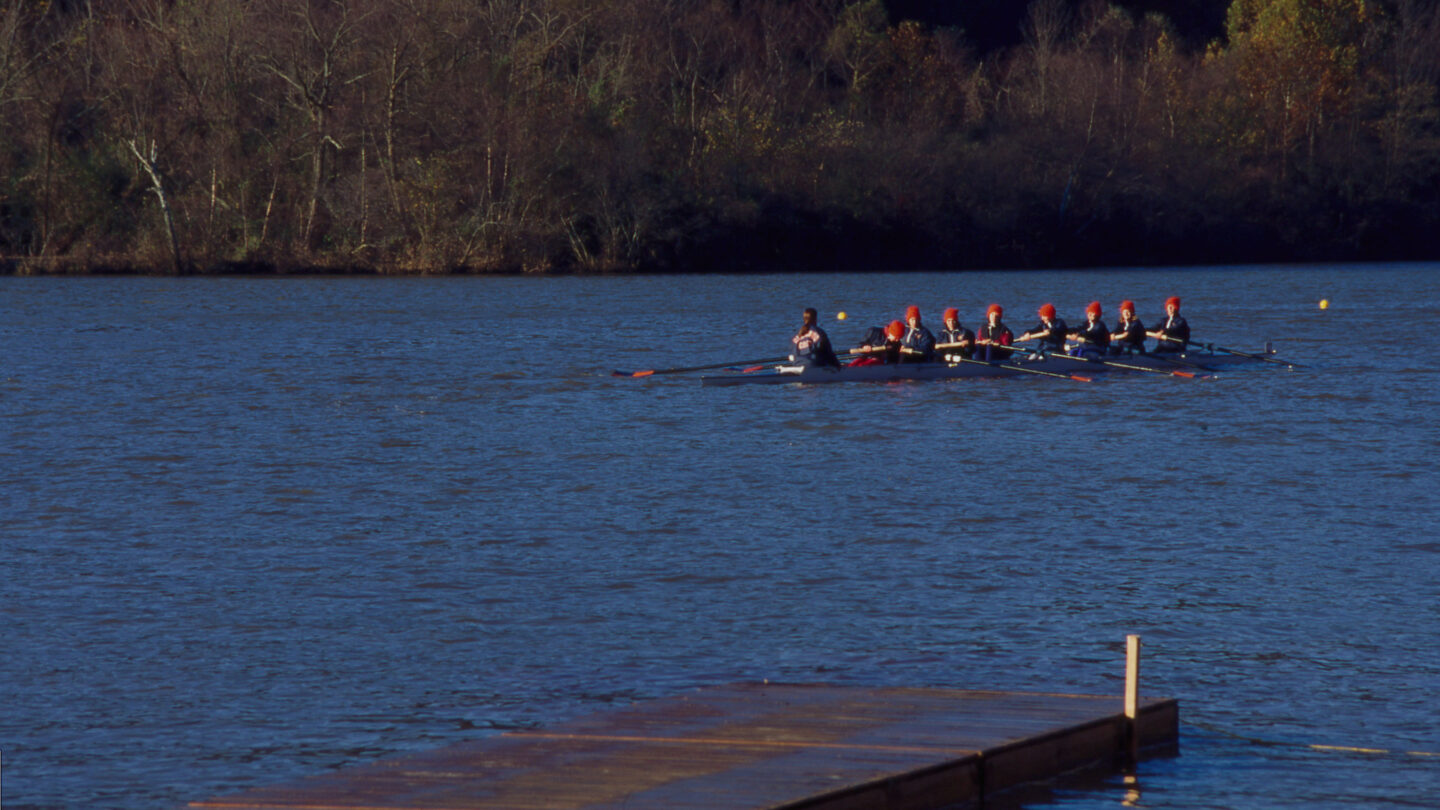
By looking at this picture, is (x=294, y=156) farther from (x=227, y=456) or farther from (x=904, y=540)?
(x=904, y=540)

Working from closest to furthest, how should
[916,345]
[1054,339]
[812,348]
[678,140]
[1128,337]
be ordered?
[812,348], [916,345], [1054,339], [1128,337], [678,140]

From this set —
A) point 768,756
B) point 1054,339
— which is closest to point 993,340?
point 1054,339

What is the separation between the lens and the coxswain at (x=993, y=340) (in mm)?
25859

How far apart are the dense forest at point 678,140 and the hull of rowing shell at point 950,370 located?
107ft

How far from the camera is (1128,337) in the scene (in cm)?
2744

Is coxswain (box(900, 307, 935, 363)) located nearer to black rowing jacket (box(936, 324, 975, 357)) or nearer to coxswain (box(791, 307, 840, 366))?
A: black rowing jacket (box(936, 324, 975, 357))

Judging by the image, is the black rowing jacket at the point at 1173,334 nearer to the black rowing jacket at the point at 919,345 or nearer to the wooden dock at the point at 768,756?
the black rowing jacket at the point at 919,345

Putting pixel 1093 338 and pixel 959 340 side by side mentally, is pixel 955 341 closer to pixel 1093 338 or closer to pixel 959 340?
pixel 959 340

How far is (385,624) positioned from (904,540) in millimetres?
4599

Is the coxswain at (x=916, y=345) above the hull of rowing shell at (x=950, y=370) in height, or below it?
above

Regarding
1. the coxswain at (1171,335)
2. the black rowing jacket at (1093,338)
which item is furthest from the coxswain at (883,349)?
the coxswain at (1171,335)

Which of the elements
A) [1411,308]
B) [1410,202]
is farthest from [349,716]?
[1410,202]

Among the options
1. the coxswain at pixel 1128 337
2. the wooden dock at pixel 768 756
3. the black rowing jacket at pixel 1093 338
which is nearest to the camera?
the wooden dock at pixel 768 756

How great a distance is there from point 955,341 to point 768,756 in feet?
61.9
